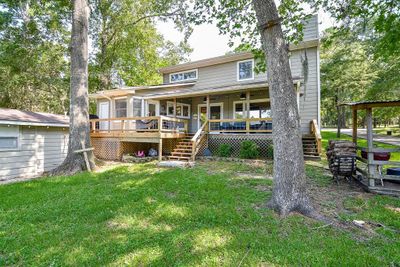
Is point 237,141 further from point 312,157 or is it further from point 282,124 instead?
point 282,124

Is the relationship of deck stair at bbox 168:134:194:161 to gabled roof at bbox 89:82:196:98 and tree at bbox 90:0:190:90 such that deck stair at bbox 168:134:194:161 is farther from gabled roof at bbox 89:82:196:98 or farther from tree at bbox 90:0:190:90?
tree at bbox 90:0:190:90

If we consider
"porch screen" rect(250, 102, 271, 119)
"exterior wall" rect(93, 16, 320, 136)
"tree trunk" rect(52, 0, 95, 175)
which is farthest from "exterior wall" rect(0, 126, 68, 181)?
"porch screen" rect(250, 102, 271, 119)

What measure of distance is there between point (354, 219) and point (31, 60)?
22.1 m

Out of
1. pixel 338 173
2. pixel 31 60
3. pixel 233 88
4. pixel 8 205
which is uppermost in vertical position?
pixel 31 60

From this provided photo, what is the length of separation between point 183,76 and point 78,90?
29.3 ft

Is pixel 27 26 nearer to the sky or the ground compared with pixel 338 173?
nearer to the sky

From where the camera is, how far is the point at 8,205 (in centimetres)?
470

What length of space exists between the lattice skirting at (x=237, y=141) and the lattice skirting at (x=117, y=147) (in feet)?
6.82

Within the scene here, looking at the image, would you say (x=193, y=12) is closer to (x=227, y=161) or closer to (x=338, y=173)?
(x=227, y=161)

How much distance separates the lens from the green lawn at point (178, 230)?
275 centimetres

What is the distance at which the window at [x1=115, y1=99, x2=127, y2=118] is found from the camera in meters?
14.6

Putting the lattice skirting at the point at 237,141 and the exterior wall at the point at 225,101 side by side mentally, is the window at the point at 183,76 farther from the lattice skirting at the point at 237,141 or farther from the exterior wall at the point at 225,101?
the lattice skirting at the point at 237,141

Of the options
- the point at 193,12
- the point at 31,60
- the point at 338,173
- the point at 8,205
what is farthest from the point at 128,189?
the point at 31,60

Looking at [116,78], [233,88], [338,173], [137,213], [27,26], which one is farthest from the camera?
[116,78]
